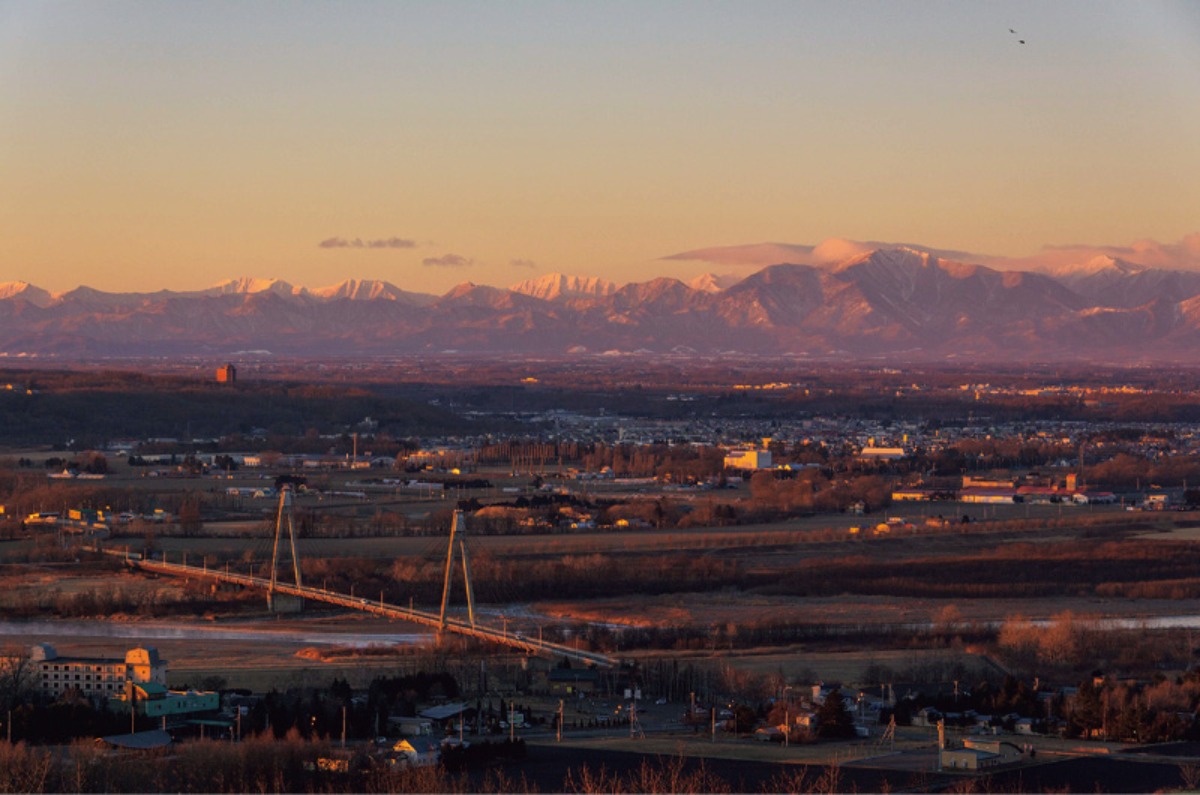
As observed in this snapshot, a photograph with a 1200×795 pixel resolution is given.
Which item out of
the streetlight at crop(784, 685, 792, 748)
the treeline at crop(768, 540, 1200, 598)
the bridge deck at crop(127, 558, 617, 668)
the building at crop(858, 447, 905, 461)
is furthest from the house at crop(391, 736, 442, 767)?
the building at crop(858, 447, 905, 461)

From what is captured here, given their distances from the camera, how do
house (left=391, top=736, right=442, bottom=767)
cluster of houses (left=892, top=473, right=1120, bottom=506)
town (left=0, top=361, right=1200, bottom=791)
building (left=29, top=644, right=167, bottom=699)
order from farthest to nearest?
cluster of houses (left=892, top=473, right=1120, bottom=506), building (left=29, top=644, right=167, bottom=699), town (left=0, top=361, right=1200, bottom=791), house (left=391, top=736, right=442, bottom=767)

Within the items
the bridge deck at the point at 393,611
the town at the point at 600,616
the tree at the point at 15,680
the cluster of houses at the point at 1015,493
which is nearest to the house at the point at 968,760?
the town at the point at 600,616

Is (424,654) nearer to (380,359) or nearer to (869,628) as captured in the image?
(869,628)

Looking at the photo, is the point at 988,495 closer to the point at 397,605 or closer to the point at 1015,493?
the point at 1015,493

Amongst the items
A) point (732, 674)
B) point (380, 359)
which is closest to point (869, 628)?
point (732, 674)

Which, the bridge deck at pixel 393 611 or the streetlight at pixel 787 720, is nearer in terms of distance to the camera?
the streetlight at pixel 787 720

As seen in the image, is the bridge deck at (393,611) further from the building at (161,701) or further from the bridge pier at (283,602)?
→ the building at (161,701)

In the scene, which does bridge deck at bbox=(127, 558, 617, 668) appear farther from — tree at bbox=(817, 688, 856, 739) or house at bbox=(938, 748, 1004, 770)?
house at bbox=(938, 748, 1004, 770)

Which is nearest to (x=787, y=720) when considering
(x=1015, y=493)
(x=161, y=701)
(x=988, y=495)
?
(x=161, y=701)
